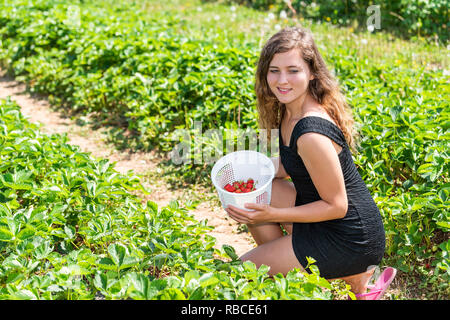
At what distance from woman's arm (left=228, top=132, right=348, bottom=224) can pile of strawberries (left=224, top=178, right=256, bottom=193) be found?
183 mm

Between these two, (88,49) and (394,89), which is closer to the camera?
(394,89)

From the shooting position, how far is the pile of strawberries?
7.50 ft

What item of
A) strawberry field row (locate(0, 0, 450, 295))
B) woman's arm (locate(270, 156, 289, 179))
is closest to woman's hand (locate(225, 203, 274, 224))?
woman's arm (locate(270, 156, 289, 179))

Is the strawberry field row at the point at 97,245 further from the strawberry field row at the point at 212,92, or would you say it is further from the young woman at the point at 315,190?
the strawberry field row at the point at 212,92

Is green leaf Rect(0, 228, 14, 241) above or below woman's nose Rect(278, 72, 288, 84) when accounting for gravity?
below

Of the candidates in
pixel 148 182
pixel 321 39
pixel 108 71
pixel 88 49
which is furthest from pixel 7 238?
pixel 321 39

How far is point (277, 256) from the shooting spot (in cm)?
217

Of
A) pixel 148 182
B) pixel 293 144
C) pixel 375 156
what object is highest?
pixel 293 144

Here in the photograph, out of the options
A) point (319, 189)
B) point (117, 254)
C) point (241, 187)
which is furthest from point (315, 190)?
point (117, 254)

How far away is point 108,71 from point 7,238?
2.75 metres

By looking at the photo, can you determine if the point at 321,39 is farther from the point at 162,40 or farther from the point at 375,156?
the point at 375,156

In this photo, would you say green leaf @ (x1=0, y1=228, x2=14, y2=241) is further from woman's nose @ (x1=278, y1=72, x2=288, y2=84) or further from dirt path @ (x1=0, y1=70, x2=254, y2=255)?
woman's nose @ (x1=278, y1=72, x2=288, y2=84)

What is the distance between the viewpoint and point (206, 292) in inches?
66.6

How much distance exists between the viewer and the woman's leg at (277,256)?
84.0 inches
